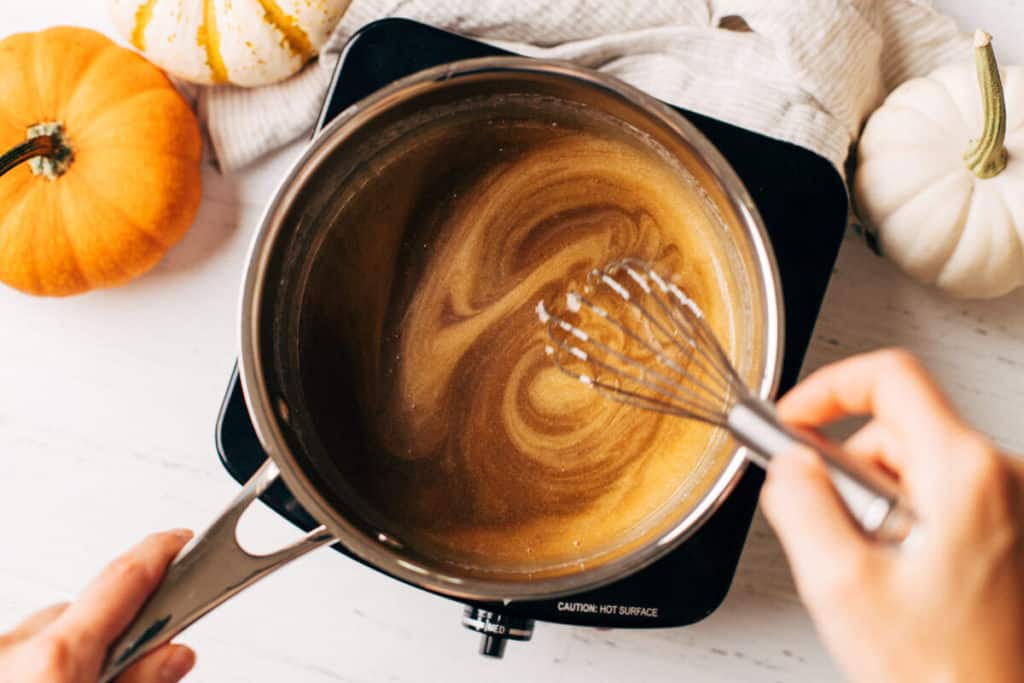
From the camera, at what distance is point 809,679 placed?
35.5 inches

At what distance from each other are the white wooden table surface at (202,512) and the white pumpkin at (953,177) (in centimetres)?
32

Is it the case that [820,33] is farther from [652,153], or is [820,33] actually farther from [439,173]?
[439,173]

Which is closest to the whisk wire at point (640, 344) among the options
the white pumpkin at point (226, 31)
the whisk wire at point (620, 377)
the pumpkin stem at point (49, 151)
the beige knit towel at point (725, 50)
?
the whisk wire at point (620, 377)

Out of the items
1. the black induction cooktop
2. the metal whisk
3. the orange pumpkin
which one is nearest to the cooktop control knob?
the black induction cooktop

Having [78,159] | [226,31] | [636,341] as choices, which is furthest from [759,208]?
[78,159]

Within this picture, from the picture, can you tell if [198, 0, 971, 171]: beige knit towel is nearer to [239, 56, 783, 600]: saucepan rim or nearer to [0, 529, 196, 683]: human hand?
[239, 56, 783, 600]: saucepan rim

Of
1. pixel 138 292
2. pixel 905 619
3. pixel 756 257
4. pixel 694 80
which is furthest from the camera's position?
pixel 138 292

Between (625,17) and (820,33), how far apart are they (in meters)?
0.17

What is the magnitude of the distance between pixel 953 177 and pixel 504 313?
404mm

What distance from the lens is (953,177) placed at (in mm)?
763

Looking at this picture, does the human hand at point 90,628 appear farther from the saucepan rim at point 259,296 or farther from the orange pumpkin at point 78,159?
the orange pumpkin at point 78,159

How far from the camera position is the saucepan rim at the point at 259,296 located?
2.10 feet

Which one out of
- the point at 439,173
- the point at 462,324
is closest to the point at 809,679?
the point at 462,324

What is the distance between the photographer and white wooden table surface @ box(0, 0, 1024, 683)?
896 millimetres
